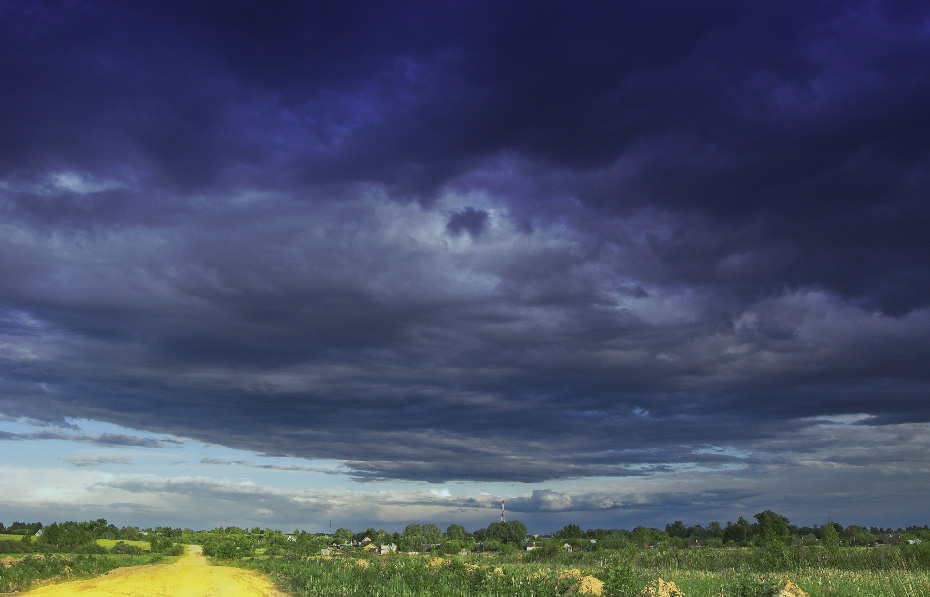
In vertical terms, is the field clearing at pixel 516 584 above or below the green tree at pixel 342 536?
above

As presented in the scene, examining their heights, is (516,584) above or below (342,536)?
above

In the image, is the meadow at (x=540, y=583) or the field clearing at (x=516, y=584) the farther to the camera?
the meadow at (x=540, y=583)

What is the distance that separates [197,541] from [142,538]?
41.6 feet

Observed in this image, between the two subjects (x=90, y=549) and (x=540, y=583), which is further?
(x=90, y=549)

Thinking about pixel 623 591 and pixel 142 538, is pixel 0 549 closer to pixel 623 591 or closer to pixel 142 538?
pixel 142 538

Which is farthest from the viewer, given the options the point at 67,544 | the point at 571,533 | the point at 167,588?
the point at 571,533

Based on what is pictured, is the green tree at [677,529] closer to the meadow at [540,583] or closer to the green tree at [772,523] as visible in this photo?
the green tree at [772,523]

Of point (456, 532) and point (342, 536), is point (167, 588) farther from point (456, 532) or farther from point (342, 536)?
point (456, 532)

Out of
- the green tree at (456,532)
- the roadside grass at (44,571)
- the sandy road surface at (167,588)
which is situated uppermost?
the sandy road surface at (167,588)

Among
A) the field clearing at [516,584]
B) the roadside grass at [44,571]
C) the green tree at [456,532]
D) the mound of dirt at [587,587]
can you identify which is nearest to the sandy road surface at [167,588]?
the field clearing at [516,584]

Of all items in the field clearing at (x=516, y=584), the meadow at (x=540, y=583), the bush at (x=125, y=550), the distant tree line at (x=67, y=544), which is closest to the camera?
the field clearing at (x=516, y=584)

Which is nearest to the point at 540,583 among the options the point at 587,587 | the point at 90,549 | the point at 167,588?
the point at 587,587

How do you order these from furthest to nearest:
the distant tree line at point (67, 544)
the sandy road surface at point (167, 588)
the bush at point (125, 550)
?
1. the bush at point (125, 550)
2. the distant tree line at point (67, 544)
3. the sandy road surface at point (167, 588)

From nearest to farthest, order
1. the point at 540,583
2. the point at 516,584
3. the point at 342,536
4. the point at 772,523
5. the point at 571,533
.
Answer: the point at 516,584, the point at 540,583, the point at 772,523, the point at 342,536, the point at 571,533
